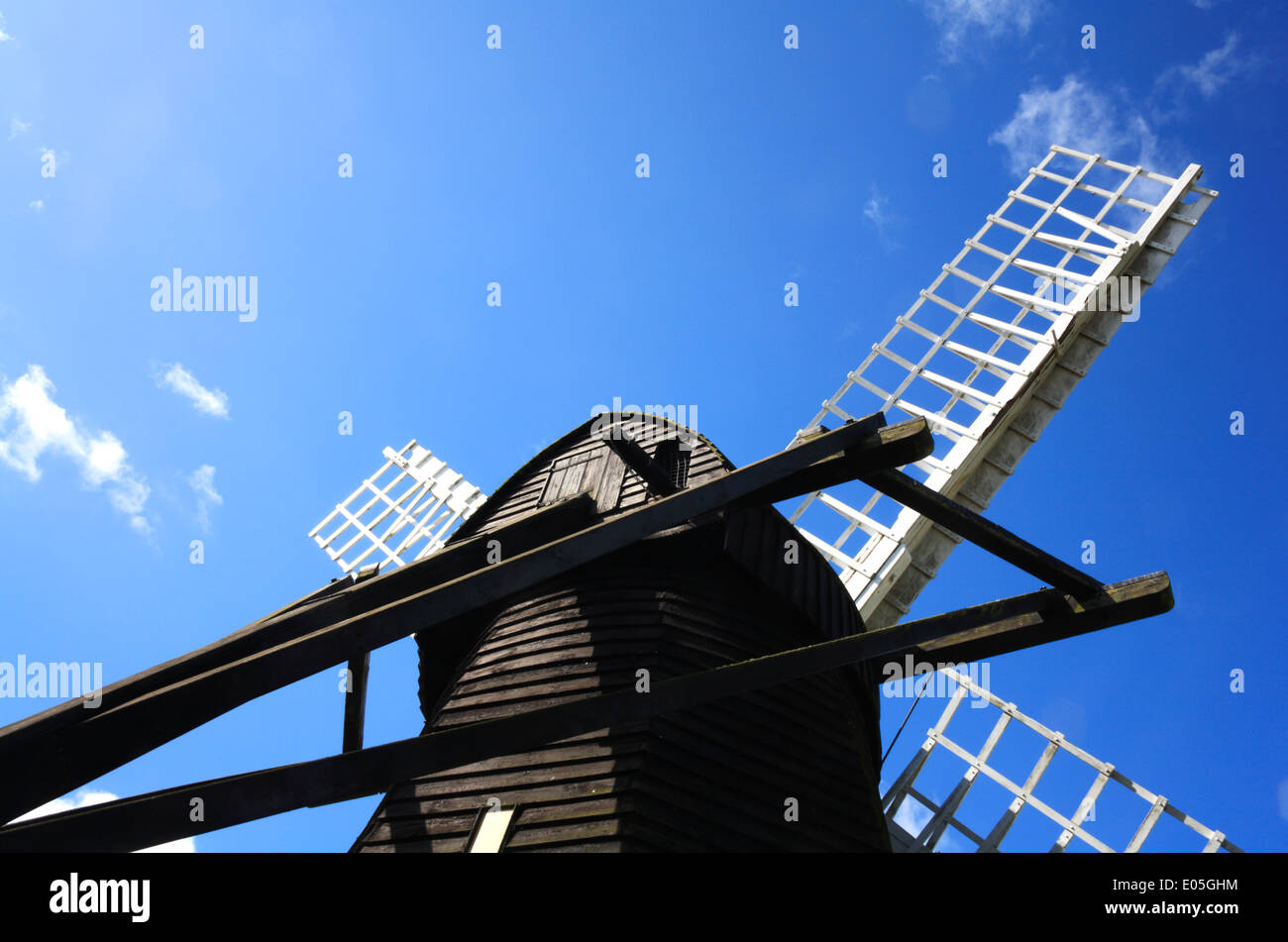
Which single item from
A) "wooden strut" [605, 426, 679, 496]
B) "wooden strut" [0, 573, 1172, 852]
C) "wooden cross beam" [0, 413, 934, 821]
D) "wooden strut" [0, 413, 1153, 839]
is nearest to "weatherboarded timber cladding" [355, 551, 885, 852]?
"wooden strut" [605, 426, 679, 496]

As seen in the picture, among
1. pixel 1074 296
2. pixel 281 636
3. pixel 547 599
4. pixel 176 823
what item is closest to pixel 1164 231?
pixel 1074 296

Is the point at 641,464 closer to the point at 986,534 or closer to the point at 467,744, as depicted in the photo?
the point at 986,534

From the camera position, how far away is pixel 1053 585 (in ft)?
18.7

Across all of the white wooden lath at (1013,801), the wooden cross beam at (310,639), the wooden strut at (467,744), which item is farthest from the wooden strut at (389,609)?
the white wooden lath at (1013,801)

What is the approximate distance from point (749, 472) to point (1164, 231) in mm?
12463

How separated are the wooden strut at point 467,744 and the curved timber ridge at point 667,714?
38 centimetres

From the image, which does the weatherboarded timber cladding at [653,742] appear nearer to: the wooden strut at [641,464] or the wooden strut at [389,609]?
the wooden strut at [641,464]

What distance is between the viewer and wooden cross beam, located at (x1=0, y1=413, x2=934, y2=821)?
4094 mm

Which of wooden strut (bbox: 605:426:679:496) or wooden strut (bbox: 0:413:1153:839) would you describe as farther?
wooden strut (bbox: 605:426:679:496)

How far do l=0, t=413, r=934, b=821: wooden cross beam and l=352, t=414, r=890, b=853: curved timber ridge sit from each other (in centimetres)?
96

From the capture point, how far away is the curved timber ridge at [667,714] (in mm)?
5199

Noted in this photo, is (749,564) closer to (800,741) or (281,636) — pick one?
(800,741)

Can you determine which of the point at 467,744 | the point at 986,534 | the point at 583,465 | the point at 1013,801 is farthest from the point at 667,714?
the point at 1013,801

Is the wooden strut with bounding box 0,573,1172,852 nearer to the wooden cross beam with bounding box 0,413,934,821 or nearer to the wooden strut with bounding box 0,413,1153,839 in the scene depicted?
the wooden strut with bounding box 0,413,1153,839
